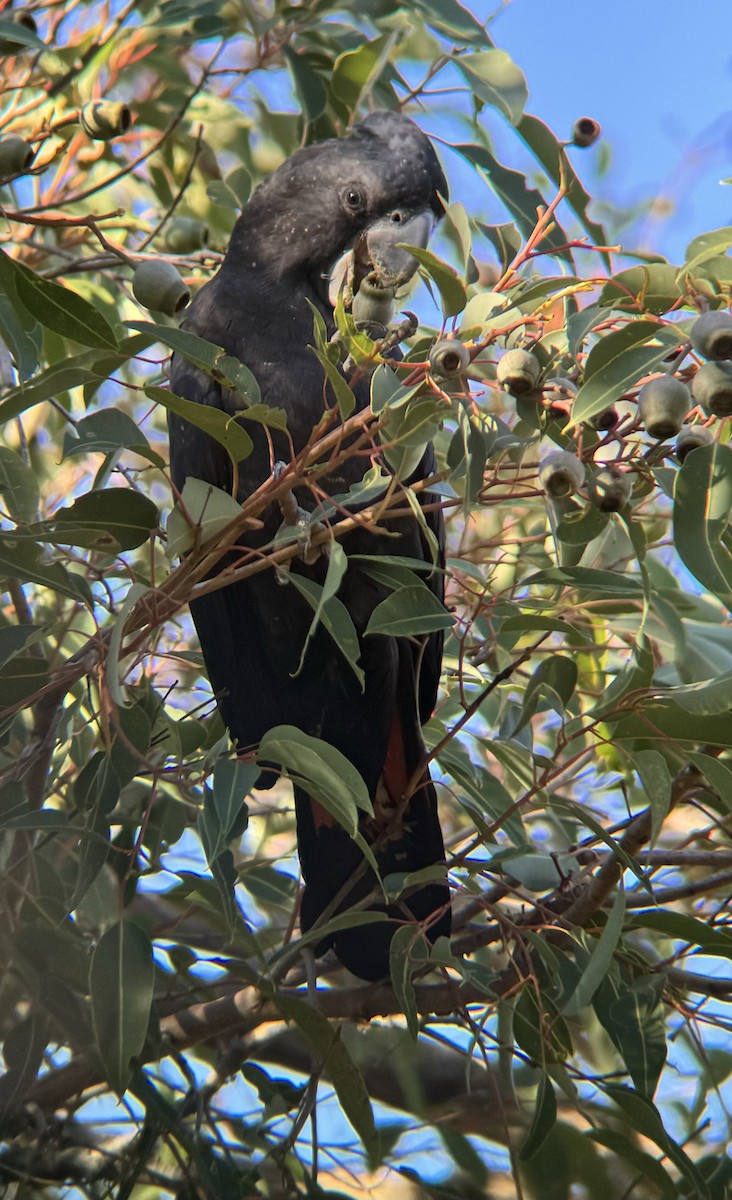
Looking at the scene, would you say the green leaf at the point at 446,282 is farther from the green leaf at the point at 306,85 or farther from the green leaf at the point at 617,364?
the green leaf at the point at 306,85

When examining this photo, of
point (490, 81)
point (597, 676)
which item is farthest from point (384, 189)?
point (597, 676)

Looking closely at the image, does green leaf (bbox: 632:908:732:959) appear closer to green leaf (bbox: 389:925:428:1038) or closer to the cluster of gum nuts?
green leaf (bbox: 389:925:428:1038)

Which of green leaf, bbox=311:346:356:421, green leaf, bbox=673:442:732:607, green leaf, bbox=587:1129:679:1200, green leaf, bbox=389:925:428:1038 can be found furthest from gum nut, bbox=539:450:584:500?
green leaf, bbox=587:1129:679:1200

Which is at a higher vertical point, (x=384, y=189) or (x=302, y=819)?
(x=384, y=189)

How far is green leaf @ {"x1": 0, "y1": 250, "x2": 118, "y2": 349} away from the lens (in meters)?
1.28

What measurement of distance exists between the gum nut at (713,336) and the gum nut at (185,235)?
1.35 metres

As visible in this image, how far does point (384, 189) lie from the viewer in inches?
81.9

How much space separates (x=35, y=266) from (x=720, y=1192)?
2.01 meters

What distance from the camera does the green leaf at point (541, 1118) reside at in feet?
4.65

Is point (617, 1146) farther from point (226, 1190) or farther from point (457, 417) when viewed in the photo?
point (457, 417)

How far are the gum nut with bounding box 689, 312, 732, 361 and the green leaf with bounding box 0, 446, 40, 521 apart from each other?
81cm

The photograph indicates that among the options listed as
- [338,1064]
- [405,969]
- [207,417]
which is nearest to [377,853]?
[338,1064]

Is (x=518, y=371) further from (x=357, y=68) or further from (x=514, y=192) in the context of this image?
(x=357, y=68)

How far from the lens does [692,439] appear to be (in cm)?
114
